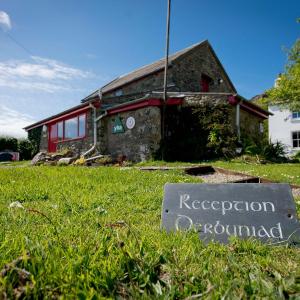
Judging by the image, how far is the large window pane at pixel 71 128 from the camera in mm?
18328

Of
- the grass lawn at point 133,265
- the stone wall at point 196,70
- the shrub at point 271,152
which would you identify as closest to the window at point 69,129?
the stone wall at point 196,70

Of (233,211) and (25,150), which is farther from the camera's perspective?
(25,150)

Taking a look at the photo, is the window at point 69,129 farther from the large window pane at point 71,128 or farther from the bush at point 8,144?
the bush at point 8,144

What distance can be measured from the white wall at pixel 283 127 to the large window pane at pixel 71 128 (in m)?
17.6

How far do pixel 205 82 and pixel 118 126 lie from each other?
7678 mm

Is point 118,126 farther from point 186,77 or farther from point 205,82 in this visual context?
point 205,82

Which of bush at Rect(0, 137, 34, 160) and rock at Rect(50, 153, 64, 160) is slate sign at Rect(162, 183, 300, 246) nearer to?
rock at Rect(50, 153, 64, 160)

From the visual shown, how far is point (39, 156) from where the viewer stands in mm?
14844

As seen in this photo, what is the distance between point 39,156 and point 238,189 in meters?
13.9

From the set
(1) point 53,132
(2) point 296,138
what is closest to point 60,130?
(1) point 53,132

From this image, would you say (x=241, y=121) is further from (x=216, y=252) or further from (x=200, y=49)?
(x=216, y=252)

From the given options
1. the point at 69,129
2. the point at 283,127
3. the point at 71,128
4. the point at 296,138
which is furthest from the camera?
the point at 283,127

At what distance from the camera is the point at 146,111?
1379 cm

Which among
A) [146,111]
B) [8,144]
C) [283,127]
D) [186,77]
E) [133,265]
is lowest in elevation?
[133,265]
